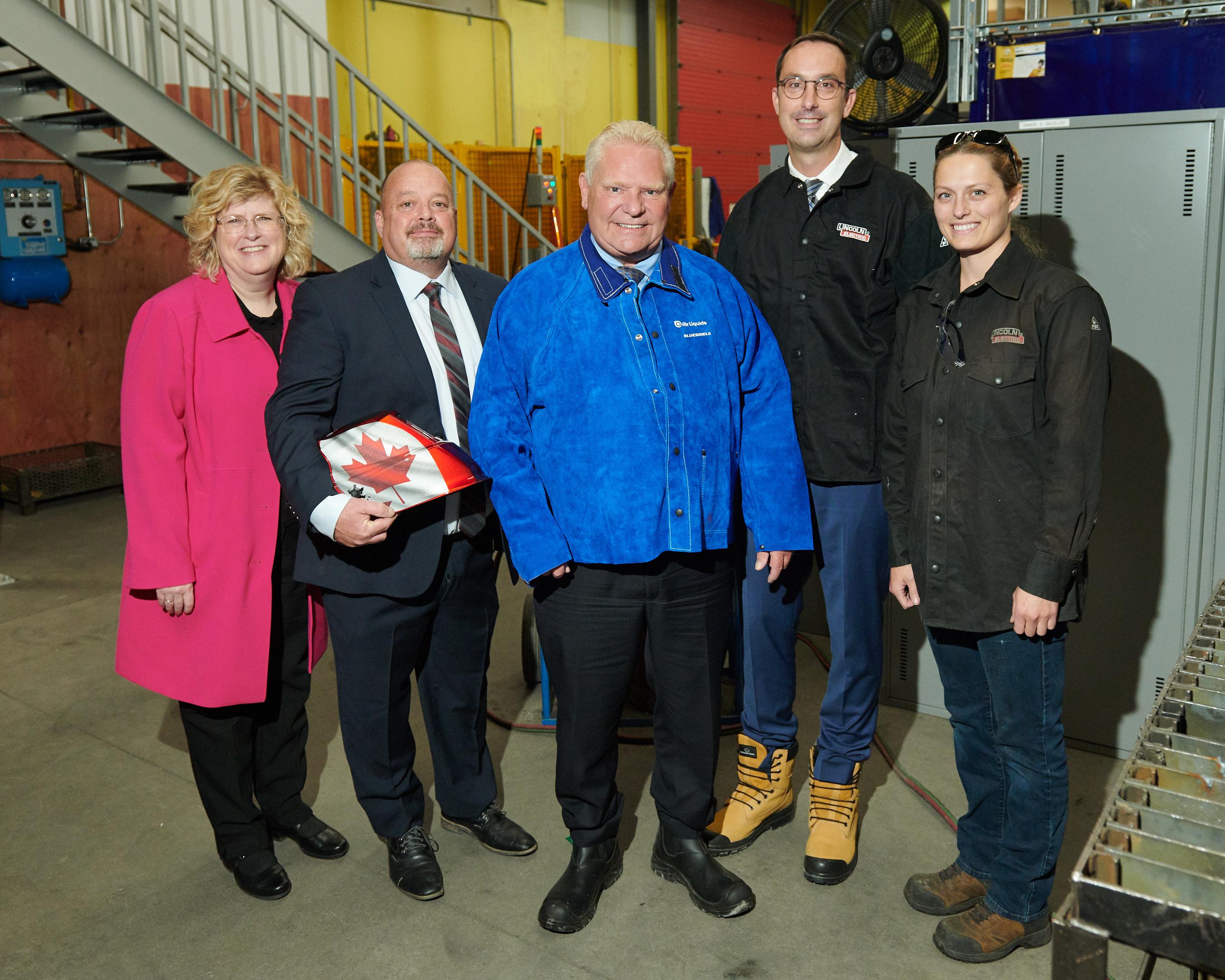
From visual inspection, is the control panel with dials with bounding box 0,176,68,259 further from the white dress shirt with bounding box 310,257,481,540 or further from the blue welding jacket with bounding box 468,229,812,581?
the blue welding jacket with bounding box 468,229,812,581

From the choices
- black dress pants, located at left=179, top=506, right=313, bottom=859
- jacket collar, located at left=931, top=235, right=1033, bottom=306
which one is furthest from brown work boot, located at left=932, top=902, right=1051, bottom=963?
black dress pants, located at left=179, top=506, right=313, bottom=859

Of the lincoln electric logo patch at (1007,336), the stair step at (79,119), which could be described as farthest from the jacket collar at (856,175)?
the stair step at (79,119)

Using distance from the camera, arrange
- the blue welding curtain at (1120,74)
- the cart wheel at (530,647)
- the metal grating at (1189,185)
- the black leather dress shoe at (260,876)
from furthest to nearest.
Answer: the cart wheel at (530,647) → the blue welding curtain at (1120,74) → the metal grating at (1189,185) → the black leather dress shoe at (260,876)

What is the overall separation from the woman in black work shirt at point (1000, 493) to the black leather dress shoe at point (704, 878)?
18.0 inches

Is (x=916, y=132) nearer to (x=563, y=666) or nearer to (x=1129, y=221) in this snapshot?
(x=1129, y=221)

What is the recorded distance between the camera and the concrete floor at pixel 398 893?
2379mm

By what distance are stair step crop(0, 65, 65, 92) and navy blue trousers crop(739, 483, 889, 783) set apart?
5.39 meters

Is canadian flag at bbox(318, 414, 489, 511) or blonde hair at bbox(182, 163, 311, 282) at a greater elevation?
blonde hair at bbox(182, 163, 311, 282)

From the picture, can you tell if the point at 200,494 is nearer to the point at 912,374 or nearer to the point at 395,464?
the point at 395,464

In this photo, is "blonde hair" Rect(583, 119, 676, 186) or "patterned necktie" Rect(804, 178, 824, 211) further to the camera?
"patterned necktie" Rect(804, 178, 824, 211)

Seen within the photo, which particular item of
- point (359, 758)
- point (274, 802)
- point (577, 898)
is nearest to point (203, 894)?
point (274, 802)

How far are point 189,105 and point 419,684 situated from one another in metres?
5.24

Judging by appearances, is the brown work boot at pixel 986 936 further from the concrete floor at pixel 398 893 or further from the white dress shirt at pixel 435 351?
the white dress shirt at pixel 435 351

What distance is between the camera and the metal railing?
3.17 m
